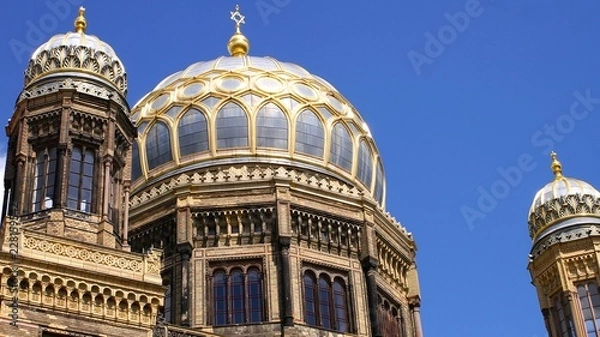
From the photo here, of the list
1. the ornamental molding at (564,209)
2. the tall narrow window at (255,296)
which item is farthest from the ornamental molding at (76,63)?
the ornamental molding at (564,209)

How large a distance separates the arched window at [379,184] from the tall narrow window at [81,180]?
13997 mm

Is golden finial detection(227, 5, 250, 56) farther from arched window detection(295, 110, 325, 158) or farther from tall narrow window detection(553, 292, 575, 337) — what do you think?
tall narrow window detection(553, 292, 575, 337)

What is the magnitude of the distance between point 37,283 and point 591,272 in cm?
1921

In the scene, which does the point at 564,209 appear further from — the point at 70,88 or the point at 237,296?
the point at 70,88

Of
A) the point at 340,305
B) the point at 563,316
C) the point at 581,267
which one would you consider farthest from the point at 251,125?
the point at 563,316

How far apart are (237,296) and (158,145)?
267 inches

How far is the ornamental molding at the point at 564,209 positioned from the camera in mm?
36844

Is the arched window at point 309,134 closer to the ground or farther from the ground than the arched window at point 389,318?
farther from the ground

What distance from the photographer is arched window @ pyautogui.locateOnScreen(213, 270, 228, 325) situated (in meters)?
33.4

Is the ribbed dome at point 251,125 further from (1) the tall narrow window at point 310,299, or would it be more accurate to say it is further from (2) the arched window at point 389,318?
(1) the tall narrow window at point 310,299

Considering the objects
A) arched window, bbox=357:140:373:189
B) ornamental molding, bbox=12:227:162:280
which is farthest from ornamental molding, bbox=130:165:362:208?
ornamental molding, bbox=12:227:162:280

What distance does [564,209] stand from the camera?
37000 mm

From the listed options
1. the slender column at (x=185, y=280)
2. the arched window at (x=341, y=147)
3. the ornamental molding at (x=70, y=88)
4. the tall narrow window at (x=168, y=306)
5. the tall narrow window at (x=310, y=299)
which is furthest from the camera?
the arched window at (x=341, y=147)

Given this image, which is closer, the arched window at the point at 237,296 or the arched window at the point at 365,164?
the arched window at the point at 237,296
